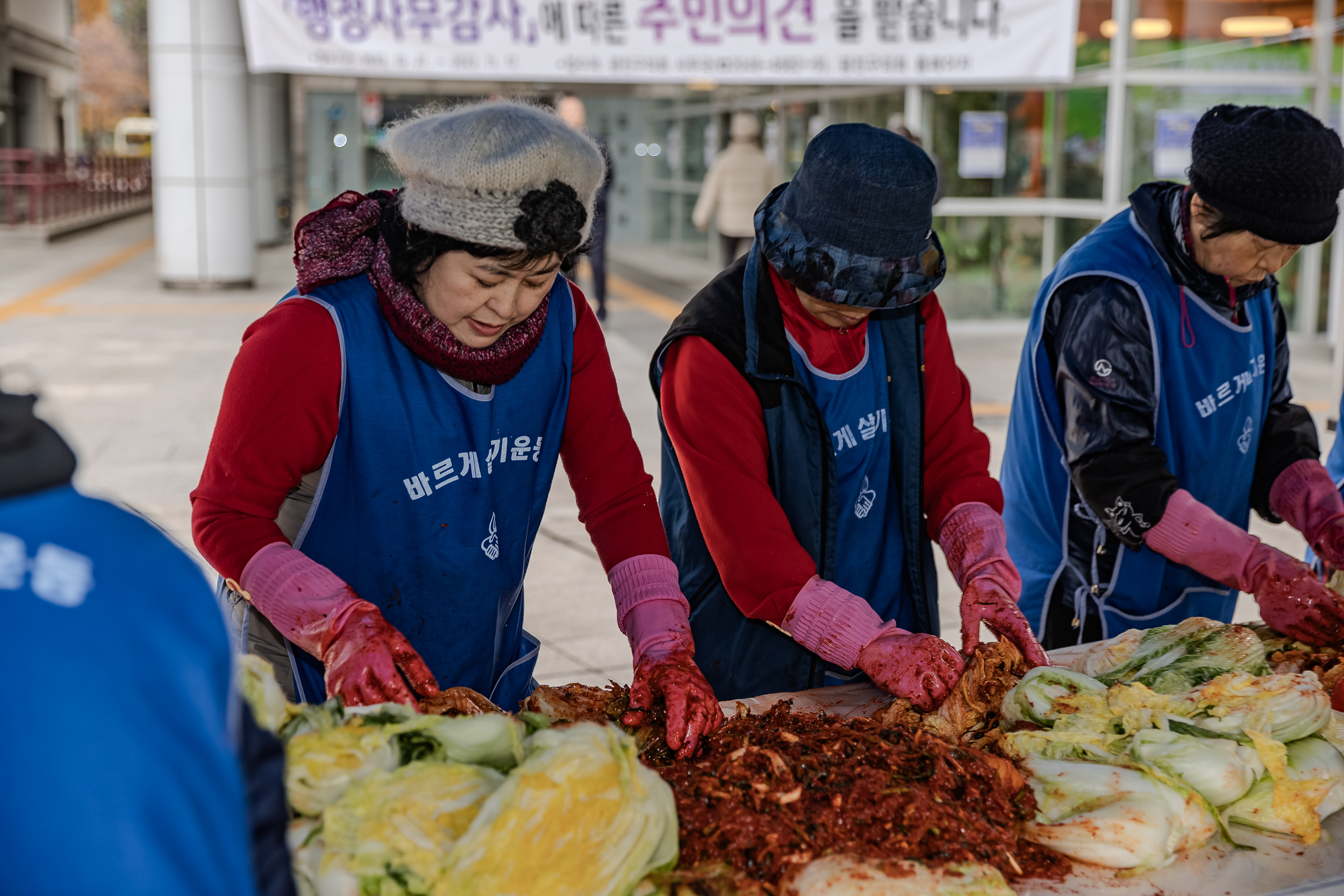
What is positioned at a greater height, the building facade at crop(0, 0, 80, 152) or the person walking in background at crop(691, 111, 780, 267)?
the building facade at crop(0, 0, 80, 152)

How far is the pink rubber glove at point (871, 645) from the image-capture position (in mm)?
2197

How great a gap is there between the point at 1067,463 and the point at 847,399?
2.44ft

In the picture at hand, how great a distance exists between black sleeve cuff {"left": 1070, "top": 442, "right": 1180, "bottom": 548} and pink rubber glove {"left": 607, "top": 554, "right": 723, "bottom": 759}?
106 cm

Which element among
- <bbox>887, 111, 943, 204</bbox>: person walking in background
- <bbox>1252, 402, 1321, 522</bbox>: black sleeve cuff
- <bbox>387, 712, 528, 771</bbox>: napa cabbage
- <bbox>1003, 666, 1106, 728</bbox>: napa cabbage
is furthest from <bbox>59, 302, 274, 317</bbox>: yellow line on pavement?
<bbox>387, 712, 528, 771</bbox>: napa cabbage

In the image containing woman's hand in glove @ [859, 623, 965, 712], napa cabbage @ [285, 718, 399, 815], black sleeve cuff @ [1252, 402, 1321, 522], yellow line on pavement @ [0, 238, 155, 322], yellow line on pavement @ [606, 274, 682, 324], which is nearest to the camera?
napa cabbage @ [285, 718, 399, 815]

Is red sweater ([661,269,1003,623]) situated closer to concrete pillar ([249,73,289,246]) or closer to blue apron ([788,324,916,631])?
blue apron ([788,324,916,631])

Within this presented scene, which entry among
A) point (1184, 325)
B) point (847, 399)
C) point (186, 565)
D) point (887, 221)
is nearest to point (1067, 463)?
point (1184, 325)

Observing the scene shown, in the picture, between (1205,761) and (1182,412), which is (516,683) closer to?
(1205,761)

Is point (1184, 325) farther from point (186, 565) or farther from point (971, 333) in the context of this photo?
point (971, 333)

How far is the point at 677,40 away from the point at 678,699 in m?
9.48

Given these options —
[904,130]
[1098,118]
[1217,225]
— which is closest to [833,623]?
[1217,225]

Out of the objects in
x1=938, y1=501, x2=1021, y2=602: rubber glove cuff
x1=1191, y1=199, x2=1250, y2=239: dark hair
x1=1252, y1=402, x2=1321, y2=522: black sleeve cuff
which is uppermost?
x1=1191, y1=199, x2=1250, y2=239: dark hair

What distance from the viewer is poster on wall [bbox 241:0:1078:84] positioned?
10.4 m

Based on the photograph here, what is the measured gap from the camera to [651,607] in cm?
230
